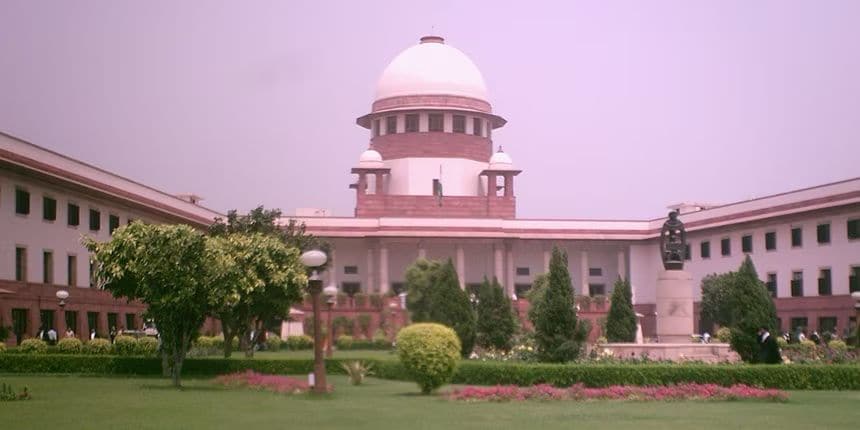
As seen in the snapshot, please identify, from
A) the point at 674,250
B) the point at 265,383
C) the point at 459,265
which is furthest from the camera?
the point at 459,265

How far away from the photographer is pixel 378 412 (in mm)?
19516

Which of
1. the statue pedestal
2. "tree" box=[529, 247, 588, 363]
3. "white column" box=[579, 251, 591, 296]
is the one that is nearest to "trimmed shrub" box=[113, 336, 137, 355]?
"tree" box=[529, 247, 588, 363]

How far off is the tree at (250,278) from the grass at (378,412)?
12.8 ft

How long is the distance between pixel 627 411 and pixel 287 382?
8.08 metres

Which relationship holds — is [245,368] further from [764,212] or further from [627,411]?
[764,212]

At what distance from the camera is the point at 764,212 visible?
192ft

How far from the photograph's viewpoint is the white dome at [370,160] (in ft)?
236

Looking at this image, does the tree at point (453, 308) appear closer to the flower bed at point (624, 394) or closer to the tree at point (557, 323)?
the tree at point (557, 323)

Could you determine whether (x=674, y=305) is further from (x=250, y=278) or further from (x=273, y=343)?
(x=273, y=343)

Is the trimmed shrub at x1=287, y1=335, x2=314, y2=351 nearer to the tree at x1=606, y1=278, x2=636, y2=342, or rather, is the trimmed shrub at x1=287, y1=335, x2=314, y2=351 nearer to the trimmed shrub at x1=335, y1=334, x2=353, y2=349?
the trimmed shrub at x1=335, y1=334, x2=353, y2=349

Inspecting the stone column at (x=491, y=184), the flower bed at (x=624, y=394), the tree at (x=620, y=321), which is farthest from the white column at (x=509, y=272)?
the flower bed at (x=624, y=394)

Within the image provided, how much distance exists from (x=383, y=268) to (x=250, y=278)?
128 ft

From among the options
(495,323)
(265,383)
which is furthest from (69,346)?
(495,323)

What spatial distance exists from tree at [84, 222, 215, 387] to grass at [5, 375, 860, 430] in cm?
312
